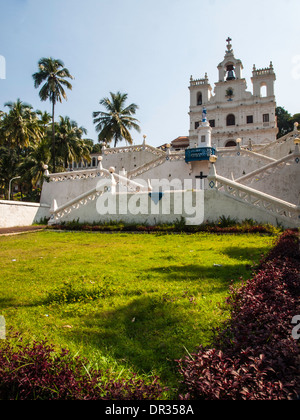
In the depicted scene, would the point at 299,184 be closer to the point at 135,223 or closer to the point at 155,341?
the point at 135,223

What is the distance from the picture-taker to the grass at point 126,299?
3.33 meters

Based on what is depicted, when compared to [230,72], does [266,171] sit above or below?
below

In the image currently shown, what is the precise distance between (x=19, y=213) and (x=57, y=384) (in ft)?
Answer: 61.7

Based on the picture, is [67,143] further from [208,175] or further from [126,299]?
[126,299]

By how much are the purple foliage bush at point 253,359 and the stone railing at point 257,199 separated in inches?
373

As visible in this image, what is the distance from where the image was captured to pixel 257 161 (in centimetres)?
2416

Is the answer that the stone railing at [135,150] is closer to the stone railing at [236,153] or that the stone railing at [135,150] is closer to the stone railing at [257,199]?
the stone railing at [236,153]

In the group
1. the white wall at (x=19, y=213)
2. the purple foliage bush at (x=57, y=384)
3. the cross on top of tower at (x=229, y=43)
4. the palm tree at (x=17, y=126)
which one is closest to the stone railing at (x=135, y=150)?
the palm tree at (x=17, y=126)

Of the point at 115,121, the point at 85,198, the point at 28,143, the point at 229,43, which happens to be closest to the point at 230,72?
the point at 229,43

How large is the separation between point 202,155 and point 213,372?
24276 millimetres

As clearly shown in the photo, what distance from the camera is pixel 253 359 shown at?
2.39 meters

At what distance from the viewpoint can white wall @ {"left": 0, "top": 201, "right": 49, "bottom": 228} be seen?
18328 millimetres

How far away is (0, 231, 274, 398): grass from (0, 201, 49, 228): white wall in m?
9.92

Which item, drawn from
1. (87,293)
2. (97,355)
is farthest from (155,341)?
(87,293)
